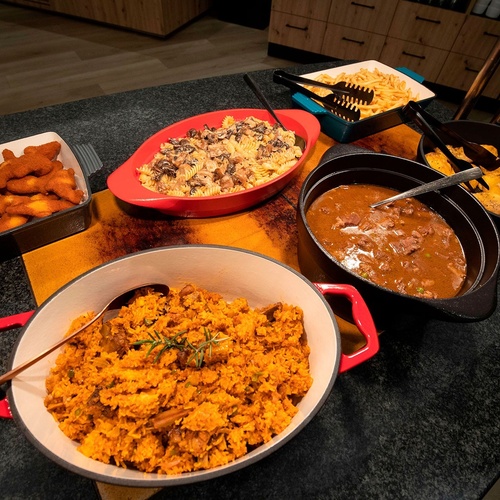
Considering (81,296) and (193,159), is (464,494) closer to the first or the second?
(81,296)

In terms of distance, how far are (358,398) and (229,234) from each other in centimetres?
65

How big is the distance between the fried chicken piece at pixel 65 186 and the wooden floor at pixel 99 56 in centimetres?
313

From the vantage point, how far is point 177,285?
93cm

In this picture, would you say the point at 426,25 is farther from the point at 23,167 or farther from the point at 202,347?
the point at 202,347

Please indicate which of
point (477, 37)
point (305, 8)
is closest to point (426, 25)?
point (477, 37)

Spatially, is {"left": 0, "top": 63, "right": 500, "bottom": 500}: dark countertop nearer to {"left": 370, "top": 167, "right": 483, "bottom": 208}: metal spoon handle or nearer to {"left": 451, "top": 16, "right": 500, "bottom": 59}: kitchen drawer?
{"left": 370, "top": 167, "right": 483, "bottom": 208}: metal spoon handle

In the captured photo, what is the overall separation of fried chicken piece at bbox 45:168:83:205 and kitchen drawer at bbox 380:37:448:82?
13.3 feet

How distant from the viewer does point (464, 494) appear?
806 mm

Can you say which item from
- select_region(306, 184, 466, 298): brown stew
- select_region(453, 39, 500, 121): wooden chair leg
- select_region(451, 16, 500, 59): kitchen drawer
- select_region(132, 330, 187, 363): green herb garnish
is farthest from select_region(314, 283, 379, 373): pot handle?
select_region(451, 16, 500, 59): kitchen drawer

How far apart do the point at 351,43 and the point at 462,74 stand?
1244mm

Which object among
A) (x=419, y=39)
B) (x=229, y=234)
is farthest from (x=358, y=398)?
(x=419, y=39)

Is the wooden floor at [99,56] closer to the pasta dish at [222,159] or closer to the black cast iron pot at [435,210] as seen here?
the pasta dish at [222,159]

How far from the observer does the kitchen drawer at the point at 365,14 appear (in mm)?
3807

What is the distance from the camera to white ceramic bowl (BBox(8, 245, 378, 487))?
594mm
